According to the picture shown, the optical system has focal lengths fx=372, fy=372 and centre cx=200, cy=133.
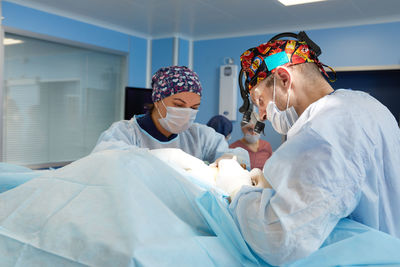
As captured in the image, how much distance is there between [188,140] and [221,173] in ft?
2.52

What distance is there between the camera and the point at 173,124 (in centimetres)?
191

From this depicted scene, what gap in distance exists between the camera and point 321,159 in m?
0.79

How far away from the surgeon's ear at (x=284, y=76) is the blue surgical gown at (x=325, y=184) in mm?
164

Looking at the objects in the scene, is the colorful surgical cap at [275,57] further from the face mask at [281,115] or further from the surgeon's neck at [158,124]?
the surgeon's neck at [158,124]

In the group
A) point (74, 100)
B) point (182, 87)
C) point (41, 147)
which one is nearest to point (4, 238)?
point (182, 87)

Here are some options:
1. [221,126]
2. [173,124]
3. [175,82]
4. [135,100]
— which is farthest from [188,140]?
[135,100]

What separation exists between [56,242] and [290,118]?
2.40 feet

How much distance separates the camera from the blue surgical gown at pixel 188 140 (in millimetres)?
1847

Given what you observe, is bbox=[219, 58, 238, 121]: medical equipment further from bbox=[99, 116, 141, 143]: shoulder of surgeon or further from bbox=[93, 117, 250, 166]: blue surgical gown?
bbox=[99, 116, 141, 143]: shoulder of surgeon

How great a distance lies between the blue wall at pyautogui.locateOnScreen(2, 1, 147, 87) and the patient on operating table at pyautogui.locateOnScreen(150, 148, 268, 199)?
2998 mm

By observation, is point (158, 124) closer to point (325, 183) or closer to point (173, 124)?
point (173, 124)

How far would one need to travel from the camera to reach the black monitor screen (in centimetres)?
459

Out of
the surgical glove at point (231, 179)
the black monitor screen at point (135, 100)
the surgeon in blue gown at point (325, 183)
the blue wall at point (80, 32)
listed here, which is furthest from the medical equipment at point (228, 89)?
the surgeon in blue gown at point (325, 183)

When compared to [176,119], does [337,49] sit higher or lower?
higher
